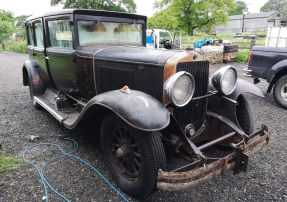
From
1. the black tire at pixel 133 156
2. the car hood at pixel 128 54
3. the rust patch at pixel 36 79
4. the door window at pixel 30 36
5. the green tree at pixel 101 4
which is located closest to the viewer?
the black tire at pixel 133 156

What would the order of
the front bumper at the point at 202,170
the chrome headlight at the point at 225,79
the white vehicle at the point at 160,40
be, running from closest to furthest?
the front bumper at the point at 202,170 → the chrome headlight at the point at 225,79 → the white vehicle at the point at 160,40

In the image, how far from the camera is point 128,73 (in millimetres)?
2566

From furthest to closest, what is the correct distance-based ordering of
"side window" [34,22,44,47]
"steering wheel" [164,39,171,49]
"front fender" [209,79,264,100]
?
"steering wheel" [164,39,171,49], "side window" [34,22,44,47], "front fender" [209,79,264,100]

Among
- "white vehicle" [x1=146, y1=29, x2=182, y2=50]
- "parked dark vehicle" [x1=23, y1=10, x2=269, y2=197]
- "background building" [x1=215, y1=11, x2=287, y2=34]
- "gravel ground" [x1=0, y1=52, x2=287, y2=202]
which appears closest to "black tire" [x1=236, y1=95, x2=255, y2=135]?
"parked dark vehicle" [x1=23, y1=10, x2=269, y2=197]

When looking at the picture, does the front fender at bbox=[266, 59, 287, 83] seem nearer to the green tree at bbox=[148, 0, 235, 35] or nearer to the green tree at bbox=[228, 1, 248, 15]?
the green tree at bbox=[148, 0, 235, 35]

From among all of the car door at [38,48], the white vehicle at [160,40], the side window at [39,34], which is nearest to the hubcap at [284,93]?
the car door at [38,48]

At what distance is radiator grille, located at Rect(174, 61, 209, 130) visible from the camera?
7.86ft

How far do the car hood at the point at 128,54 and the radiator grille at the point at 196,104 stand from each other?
0.30 metres

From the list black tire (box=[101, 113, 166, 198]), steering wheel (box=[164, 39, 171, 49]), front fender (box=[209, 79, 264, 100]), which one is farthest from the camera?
steering wheel (box=[164, 39, 171, 49])

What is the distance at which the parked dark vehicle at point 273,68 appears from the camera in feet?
15.4

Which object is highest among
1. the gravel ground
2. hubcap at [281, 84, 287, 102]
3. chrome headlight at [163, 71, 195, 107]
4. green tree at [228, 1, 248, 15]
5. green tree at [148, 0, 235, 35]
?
green tree at [228, 1, 248, 15]

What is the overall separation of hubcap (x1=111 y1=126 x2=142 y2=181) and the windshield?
5.21ft

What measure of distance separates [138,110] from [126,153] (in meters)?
0.53

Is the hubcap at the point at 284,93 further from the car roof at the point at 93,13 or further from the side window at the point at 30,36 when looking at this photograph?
the side window at the point at 30,36
